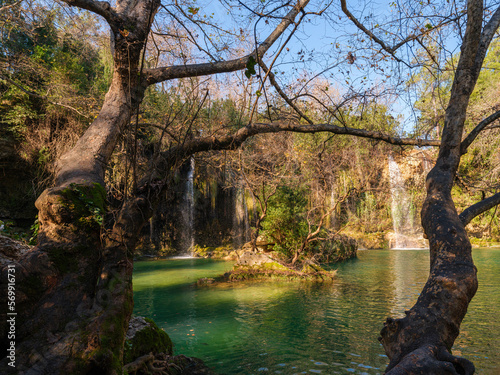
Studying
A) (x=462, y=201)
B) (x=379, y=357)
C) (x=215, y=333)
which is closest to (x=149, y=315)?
(x=215, y=333)

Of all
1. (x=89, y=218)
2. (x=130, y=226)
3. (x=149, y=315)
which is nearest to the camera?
(x=89, y=218)

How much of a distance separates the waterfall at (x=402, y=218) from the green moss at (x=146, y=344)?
21.3 meters

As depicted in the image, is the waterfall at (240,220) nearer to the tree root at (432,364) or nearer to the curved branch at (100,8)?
the curved branch at (100,8)

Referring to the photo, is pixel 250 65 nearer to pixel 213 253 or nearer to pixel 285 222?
pixel 285 222

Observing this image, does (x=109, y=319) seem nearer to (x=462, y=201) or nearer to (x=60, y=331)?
(x=60, y=331)

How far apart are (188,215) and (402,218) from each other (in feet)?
52.2

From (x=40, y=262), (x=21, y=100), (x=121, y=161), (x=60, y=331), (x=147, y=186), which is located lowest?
(x=60, y=331)

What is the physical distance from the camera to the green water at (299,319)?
192 inches

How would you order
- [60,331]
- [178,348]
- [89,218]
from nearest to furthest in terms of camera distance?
1. [60,331]
2. [89,218]
3. [178,348]

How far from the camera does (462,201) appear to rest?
2139 centimetres

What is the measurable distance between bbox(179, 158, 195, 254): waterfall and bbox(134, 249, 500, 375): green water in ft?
28.0

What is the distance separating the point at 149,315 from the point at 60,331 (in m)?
5.38

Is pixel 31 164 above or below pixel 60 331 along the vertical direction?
above

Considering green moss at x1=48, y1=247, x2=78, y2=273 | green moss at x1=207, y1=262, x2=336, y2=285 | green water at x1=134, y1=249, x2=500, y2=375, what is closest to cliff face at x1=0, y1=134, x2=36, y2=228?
green water at x1=134, y1=249, x2=500, y2=375
